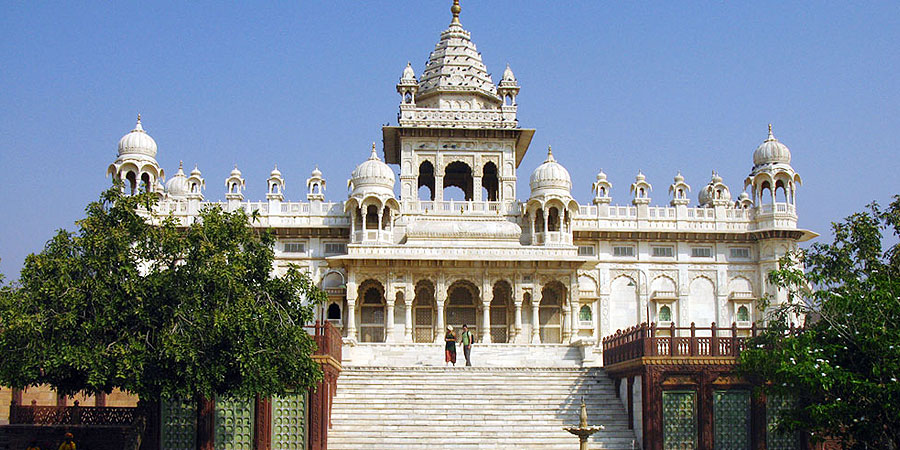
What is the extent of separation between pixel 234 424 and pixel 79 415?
418cm

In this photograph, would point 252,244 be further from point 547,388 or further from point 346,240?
point 346,240

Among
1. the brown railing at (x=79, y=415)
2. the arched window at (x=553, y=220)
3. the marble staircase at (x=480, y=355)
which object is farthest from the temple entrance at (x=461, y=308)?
the brown railing at (x=79, y=415)

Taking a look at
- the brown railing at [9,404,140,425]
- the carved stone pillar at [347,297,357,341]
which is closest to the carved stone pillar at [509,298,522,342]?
the carved stone pillar at [347,297,357,341]

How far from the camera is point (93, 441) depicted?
995 inches

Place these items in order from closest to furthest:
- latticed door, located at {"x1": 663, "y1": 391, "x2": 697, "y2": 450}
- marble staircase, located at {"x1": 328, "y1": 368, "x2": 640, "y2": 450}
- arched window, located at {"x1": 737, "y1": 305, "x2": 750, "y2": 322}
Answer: latticed door, located at {"x1": 663, "y1": 391, "x2": 697, "y2": 450}
marble staircase, located at {"x1": 328, "y1": 368, "x2": 640, "y2": 450}
arched window, located at {"x1": 737, "y1": 305, "x2": 750, "y2": 322}

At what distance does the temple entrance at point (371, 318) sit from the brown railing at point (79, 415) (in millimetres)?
17281

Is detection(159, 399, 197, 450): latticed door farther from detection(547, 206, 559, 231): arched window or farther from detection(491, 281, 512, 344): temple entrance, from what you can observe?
detection(547, 206, 559, 231): arched window

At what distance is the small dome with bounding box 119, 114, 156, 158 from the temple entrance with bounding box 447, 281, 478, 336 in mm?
14522

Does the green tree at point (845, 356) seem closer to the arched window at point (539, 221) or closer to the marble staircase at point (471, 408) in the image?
the marble staircase at point (471, 408)

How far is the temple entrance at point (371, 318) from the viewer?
139 feet

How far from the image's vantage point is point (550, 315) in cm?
4297

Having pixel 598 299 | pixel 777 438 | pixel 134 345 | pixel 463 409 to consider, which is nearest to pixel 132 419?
pixel 134 345

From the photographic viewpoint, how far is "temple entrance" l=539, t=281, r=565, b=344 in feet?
140

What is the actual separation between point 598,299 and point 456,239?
6.95m
